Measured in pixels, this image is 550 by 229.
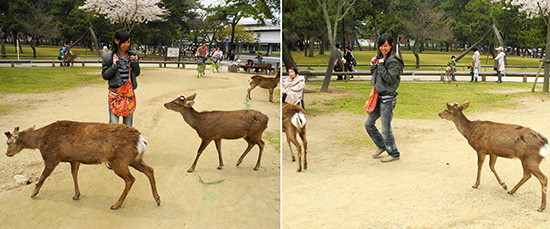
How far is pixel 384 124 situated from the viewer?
6.64 m

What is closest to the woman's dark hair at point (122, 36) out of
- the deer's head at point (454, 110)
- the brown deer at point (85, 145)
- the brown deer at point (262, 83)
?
the brown deer at point (85, 145)

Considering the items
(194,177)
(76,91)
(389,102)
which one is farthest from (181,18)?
(389,102)

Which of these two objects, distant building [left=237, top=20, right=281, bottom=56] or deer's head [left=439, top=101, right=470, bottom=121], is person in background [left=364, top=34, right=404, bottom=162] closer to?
deer's head [left=439, top=101, right=470, bottom=121]

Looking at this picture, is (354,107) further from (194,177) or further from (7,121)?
(7,121)

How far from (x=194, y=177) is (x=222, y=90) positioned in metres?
1.75

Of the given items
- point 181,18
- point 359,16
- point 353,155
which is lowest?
point 353,155

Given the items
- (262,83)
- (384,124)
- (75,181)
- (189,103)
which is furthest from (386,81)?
(75,181)

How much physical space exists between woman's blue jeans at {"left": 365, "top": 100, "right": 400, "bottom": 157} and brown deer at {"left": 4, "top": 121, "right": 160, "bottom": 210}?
145 inches

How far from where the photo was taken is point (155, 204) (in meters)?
4.21

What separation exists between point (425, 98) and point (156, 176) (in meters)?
11.8

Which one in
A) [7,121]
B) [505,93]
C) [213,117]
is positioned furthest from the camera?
[505,93]

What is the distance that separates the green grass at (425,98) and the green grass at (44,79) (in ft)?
22.4

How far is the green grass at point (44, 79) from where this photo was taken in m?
5.07

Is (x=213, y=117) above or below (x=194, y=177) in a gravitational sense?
above
